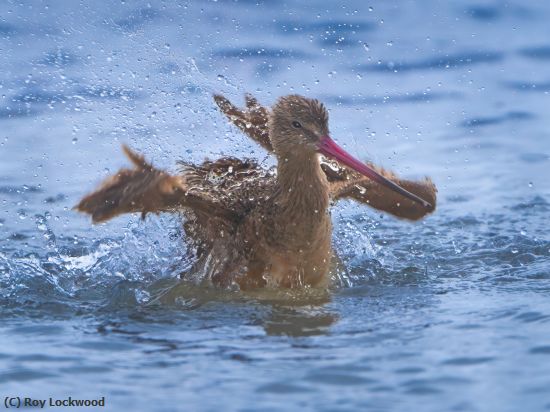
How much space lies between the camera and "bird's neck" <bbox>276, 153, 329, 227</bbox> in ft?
23.8

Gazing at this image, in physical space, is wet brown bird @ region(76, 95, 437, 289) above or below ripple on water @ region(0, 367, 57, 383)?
above

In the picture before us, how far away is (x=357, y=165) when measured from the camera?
7086mm

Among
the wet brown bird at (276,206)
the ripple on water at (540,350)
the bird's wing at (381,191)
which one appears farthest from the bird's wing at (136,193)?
the ripple on water at (540,350)

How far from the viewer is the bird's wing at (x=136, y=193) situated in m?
6.71

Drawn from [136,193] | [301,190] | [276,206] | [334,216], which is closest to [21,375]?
[136,193]

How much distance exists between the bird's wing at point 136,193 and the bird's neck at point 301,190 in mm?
627

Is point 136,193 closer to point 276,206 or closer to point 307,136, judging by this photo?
point 276,206

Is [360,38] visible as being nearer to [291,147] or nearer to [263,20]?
[263,20]

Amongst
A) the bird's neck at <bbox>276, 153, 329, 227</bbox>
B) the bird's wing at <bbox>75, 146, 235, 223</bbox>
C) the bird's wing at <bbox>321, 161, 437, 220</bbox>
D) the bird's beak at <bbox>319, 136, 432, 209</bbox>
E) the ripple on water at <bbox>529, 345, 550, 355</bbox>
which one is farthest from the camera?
the bird's wing at <bbox>321, 161, 437, 220</bbox>

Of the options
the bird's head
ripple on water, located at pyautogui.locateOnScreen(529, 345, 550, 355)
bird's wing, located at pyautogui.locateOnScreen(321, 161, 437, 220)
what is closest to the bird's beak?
the bird's head

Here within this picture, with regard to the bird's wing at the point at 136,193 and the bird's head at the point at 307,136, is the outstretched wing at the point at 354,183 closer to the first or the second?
the bird's head at the point at 307,136

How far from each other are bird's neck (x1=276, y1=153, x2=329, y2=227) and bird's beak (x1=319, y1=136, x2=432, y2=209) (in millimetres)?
153

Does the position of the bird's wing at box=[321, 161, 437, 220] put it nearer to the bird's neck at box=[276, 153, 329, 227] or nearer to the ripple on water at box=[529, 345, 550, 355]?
Result: the bird's neck at box=[276, 153, 329, 227]

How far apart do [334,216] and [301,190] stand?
5.52 ft
